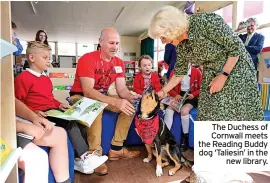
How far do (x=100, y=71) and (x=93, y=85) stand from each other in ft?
Answer: 0.55

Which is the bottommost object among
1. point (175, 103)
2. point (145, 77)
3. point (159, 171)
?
point (159, 171)

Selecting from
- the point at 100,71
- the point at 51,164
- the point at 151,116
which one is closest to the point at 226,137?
the point at 51,164

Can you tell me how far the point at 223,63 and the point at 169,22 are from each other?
321 mm

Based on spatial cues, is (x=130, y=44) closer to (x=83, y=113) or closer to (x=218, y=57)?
(x=83, y=113)

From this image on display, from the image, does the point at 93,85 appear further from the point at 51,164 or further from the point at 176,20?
the point at 176,20

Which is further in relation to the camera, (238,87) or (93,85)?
(93,85)

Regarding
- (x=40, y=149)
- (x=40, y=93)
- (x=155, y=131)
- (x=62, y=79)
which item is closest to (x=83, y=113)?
(x=40, y=93)

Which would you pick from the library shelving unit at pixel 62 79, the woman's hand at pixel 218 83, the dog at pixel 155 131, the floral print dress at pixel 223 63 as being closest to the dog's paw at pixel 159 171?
the dog at pixel 155 131

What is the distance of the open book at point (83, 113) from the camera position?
128 cm

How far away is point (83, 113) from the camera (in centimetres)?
137

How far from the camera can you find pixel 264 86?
2291 millimetres

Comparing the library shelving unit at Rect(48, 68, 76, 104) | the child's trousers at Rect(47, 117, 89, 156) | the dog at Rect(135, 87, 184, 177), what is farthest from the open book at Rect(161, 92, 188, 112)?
the library shelving unit at Rect(48, 68, 76, 104)

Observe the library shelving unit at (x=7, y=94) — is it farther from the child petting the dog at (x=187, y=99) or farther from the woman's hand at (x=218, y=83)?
the child petting the dog at (x=187, y=99)

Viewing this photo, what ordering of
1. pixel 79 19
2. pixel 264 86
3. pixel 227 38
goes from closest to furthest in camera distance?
pixel 227 38, pixel 264 86, pixel 79 19
